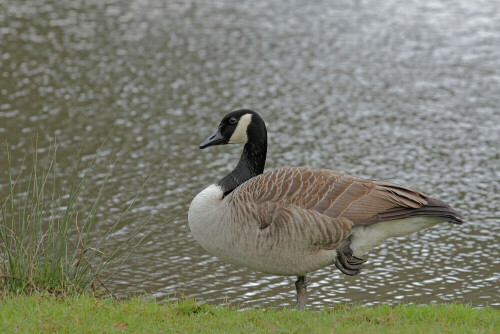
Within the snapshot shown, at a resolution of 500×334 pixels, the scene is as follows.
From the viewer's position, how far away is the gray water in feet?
30.4

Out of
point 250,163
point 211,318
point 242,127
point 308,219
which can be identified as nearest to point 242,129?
point 242,127

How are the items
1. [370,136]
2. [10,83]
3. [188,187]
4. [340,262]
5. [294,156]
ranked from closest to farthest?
[340,262]
[188,187]
[294,156]
[370,136]
[10,83]

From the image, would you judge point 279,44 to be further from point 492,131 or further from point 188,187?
point 188,187

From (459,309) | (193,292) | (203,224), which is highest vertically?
(203,224)

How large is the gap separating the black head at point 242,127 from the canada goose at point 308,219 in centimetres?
80

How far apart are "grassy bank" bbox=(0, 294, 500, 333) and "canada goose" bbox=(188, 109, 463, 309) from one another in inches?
22.7

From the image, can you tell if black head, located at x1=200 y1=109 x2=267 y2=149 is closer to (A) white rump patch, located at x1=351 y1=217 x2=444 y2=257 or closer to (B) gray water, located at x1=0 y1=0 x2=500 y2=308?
(A) white rump patch, located at x1=351 y1=217 x2=444 y2=257

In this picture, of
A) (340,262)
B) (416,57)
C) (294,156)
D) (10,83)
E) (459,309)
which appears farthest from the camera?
(416,57)

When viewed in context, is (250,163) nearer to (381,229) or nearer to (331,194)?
(331,194)

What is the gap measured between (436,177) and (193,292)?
4.84m

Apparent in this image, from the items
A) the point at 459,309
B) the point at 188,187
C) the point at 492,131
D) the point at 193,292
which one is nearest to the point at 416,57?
the point at 492,131

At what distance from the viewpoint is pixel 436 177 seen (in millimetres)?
11922

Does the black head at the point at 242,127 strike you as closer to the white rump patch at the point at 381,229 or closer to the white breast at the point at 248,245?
the white breast at the point at 248,245

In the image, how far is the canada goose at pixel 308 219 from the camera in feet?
23.2
